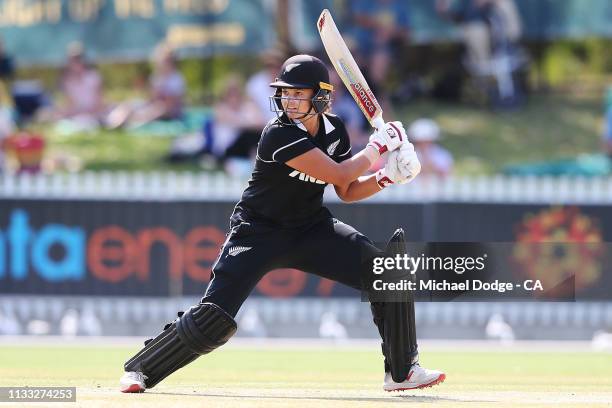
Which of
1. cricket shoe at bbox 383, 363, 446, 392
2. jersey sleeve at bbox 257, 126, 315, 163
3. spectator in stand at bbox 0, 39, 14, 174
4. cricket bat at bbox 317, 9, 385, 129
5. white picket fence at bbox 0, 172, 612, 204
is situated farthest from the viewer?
spectator in stand at bbox 0, 39, 14, 174

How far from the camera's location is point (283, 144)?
6816mm

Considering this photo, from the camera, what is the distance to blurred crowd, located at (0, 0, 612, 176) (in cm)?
1639

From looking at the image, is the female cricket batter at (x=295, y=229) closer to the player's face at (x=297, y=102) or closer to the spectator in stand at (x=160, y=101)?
the player's face at (x=297, y=102)

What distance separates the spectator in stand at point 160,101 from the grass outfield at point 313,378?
7.61 metres

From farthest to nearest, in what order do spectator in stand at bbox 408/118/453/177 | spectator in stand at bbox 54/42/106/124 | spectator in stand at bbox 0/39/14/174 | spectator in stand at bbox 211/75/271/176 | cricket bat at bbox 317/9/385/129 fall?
spectator in stand at bbox 54/42/106/124, spectator in stand at bbox 0/39/14/174, spectator in stand at bbox 211/75/271/176, spectator in stand at bbox 408/118/453/177, cricket bat at bbox 317/9/385/129

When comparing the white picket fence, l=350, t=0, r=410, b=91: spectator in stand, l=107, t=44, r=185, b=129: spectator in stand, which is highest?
l=350, t=0, r=410, b=91: spectator in stand

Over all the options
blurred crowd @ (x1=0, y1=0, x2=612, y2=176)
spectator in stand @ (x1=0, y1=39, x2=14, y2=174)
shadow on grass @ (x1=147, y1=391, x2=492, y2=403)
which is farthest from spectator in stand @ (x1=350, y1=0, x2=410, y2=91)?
shadow on grass @ (x1=147, y1=391, x2=492, y2=403)

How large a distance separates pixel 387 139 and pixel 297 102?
519 millimetres

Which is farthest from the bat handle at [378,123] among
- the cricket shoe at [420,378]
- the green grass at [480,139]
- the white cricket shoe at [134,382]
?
the green grass at [480,139]

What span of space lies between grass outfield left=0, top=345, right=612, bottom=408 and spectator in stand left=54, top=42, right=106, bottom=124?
786cm

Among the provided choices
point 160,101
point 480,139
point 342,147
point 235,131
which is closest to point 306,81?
point 342,147

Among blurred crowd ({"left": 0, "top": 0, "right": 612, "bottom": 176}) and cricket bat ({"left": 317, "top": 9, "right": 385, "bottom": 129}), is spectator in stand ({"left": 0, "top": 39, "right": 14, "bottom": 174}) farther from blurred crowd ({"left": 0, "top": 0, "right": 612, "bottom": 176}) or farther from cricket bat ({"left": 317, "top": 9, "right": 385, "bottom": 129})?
cricket bat ({"left": 317, "top": 9, "right": 385, "bottom": 129})

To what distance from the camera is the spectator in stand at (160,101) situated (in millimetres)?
18469

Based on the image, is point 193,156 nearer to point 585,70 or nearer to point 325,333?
point 325,333
